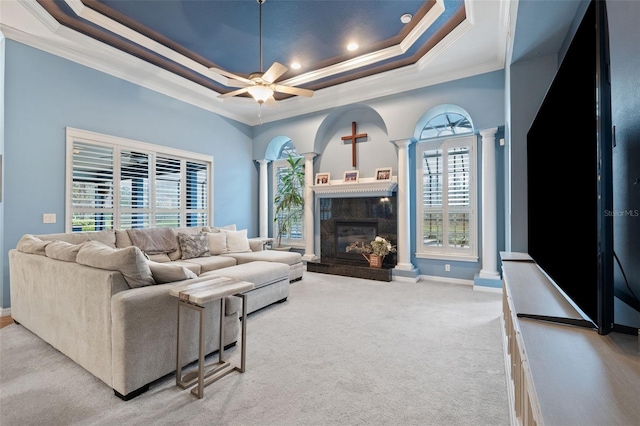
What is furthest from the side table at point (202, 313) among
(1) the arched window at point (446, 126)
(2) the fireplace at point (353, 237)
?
(1) the arched window at point (446, 126)

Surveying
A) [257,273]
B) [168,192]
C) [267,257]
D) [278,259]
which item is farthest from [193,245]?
[257,273]

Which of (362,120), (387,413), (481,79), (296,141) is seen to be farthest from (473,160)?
(387,413)

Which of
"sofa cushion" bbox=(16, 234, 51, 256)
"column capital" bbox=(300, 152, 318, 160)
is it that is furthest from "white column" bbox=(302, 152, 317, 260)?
"sofa cushion" bbox=(16, 234, 51, 256)

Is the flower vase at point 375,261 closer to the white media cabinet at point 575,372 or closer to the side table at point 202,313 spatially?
the side table at point 202,313

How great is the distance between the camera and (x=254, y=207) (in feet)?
22.5

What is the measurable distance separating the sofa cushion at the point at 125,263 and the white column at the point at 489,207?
4.27m

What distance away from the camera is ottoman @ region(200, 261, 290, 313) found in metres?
3.30

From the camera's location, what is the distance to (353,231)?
18.8 ft

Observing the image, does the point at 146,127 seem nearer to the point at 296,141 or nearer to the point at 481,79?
the point at 296,141

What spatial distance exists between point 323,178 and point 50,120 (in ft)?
13.4

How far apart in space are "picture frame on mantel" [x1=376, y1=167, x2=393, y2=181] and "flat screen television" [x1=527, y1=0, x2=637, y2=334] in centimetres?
351

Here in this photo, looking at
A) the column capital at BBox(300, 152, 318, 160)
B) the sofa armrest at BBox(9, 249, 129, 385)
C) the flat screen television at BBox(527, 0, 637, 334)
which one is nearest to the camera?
the flat screen television at BBox(527, 0, 637, 334)

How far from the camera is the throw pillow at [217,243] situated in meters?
4.66

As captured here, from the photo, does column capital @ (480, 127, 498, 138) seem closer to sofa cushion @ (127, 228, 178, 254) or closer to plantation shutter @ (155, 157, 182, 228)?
sofa cushion @ (127, 228, 178, 254)
